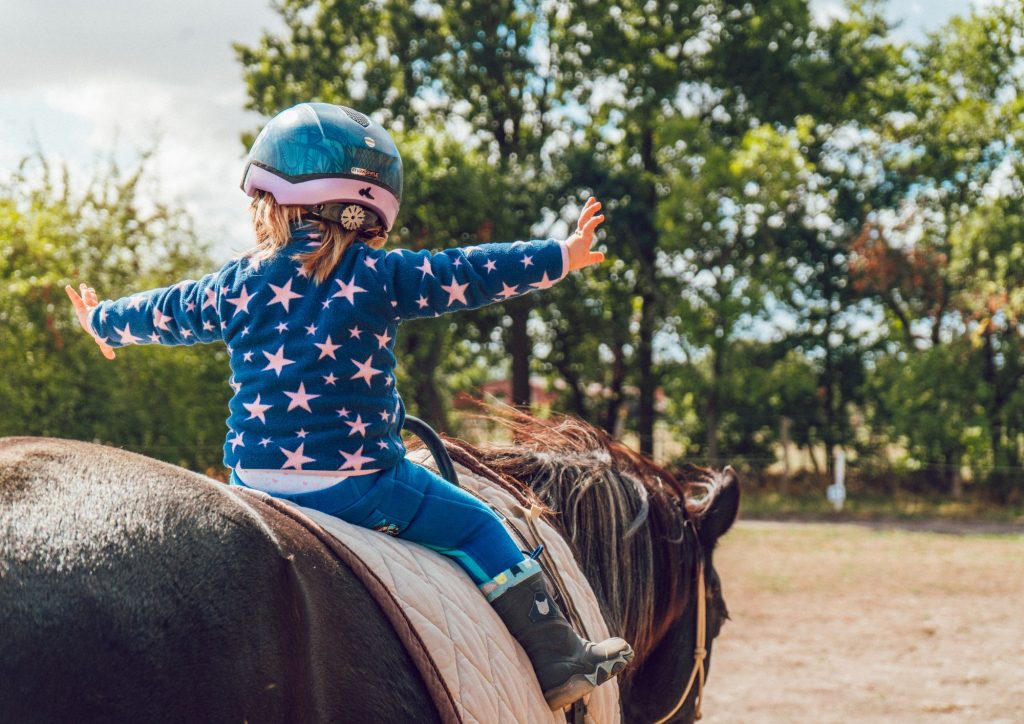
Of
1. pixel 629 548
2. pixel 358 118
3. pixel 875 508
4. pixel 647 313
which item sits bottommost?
pixel 875 508

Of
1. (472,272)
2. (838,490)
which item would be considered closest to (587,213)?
(472,272)

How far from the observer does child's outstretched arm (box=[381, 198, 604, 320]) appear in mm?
1904

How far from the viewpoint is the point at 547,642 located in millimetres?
1947

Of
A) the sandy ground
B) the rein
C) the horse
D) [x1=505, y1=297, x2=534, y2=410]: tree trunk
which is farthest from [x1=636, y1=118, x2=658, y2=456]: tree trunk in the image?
the horse

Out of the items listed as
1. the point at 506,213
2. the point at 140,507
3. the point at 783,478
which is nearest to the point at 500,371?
the point at 506,213

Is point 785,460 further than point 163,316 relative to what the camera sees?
Yes

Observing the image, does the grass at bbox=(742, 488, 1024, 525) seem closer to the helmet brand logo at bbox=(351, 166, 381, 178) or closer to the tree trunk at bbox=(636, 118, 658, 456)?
the tree trunk at bbox=(636, 118, 658, 456)

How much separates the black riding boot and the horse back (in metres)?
0.43

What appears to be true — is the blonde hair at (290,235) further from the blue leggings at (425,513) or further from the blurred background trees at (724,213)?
the blurred background trees at (724,213)

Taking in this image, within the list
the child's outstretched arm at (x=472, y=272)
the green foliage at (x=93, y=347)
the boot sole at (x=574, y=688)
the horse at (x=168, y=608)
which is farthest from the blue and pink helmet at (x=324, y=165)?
the green foliage at (x=93, y=347)

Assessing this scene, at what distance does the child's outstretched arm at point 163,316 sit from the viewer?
79.2 inches

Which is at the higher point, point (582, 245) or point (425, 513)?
point (582, 245)

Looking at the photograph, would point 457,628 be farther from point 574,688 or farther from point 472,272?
point 472,272

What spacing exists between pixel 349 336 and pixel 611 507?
1.16m
